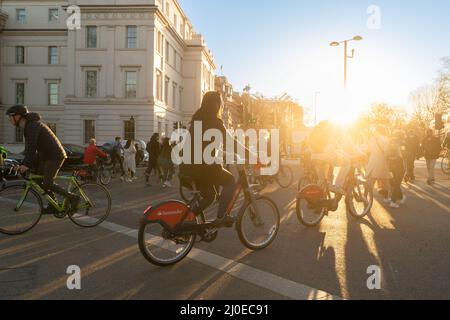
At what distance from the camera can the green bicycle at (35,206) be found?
6.73 meters

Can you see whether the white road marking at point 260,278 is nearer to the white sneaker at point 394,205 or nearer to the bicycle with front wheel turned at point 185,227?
the bicycle with front wheel turned at point 185,227

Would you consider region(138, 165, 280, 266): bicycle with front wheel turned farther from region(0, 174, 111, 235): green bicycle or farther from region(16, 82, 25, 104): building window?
region(16, 82, 25, 104): building window

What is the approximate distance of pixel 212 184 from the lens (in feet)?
18.1

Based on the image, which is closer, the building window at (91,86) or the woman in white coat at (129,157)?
the woman in white coat at (129,157)

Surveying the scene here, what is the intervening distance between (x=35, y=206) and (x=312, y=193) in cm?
450

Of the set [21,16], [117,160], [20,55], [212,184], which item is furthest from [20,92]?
[212,184]

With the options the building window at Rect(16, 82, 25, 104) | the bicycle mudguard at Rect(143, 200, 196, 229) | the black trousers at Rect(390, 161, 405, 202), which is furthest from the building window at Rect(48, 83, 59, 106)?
the bicycle mudguard at Rect(143, 200, 196, 229)

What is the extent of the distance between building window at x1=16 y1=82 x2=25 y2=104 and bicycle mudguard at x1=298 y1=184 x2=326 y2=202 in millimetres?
48182

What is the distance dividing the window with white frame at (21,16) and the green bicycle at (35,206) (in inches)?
1969

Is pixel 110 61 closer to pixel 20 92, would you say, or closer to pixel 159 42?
pixel 159 42

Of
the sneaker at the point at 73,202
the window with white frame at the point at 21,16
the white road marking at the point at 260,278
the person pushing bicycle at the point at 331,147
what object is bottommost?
the white road marking at the point at 260,278

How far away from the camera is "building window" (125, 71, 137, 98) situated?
40656 millimetres

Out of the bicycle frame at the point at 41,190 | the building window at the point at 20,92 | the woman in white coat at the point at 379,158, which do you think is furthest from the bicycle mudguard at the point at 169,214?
the building window at the point at 20,92
